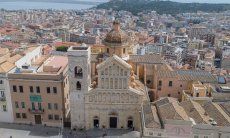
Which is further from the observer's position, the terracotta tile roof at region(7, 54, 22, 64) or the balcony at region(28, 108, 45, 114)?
the terracotta tile roof at region(7, 54, 22, 64)

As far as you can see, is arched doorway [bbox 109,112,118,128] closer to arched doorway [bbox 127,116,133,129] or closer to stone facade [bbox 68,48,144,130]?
stone facade [bbox 68,48,144,130]

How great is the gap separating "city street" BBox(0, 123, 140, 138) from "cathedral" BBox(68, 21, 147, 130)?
1.12 m

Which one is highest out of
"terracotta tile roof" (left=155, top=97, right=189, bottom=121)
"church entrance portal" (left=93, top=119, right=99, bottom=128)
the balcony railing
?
the balcony railing

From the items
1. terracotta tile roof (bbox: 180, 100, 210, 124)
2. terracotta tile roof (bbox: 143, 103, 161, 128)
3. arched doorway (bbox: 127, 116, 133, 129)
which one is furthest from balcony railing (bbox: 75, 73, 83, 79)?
terracotta tile roof (bbox: 180, 100, 210, 124)

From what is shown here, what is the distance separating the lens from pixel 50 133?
4828cm

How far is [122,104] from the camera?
47281 mm

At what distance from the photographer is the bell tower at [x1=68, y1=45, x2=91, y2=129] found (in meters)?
45.2

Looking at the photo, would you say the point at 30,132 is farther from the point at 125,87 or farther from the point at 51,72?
the point at 125,87

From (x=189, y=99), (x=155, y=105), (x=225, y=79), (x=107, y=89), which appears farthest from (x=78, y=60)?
(x=225, y=79)

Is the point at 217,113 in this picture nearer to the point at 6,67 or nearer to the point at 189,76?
the point at 189,76

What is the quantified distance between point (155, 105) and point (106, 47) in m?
13.7

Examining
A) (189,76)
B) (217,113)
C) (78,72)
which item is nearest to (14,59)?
(78,72)

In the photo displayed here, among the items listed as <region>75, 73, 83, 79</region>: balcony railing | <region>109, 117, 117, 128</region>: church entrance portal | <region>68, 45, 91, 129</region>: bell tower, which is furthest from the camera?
<region>109, 117, 117, 128</region>: church entrance portal

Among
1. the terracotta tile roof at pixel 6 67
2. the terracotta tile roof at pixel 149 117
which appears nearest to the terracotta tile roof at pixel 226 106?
the terracotta tile roof at pixel 149 117
